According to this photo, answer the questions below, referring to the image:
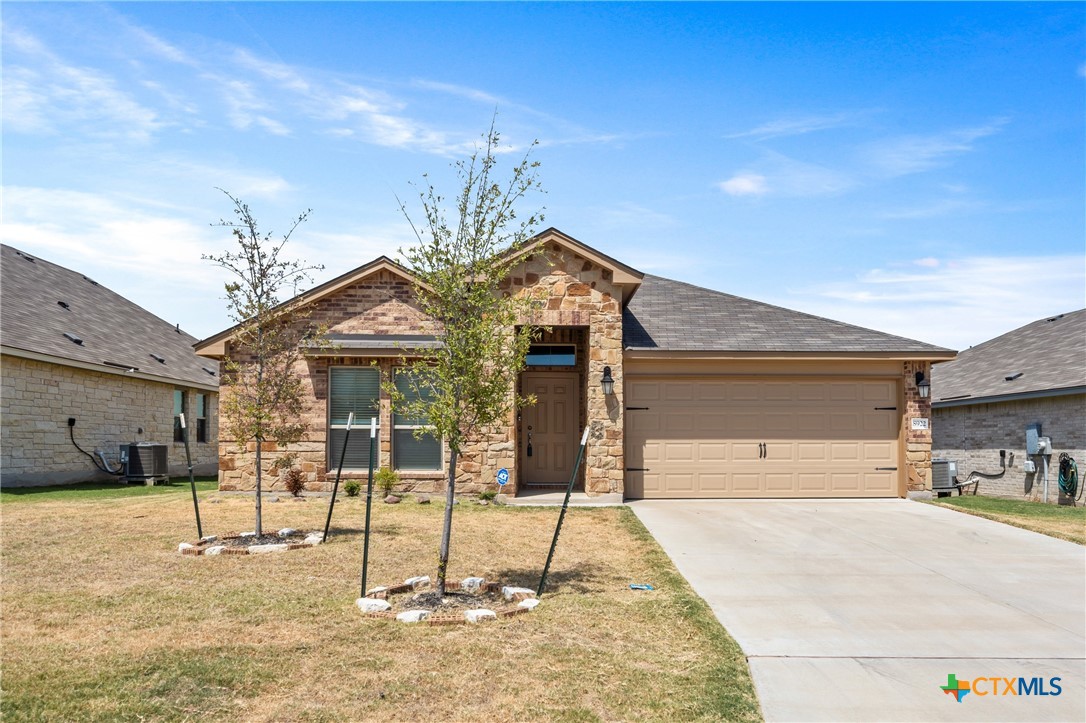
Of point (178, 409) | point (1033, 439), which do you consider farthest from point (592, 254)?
point (178, 409)

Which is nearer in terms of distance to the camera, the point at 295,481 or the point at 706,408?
the point at 295,481

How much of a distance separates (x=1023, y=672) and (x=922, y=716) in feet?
4.51

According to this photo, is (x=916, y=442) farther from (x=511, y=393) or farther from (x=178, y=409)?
(x=178, y=409)

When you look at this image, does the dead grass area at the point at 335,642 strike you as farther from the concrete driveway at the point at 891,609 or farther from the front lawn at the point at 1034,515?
the front lawn at the point at 1034,515

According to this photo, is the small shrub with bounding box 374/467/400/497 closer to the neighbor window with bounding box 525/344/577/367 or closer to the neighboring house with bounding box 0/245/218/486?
the neighbor window with bounding box 525/344/577/367

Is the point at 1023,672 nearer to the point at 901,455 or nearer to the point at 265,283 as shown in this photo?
the point at 265,283

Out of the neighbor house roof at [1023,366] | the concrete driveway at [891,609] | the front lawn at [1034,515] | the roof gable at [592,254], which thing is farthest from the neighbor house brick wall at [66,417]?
the neighbor house roof at [1023,366]

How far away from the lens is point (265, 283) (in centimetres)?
1012

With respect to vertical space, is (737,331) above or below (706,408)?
above

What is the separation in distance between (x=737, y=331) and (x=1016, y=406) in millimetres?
8491

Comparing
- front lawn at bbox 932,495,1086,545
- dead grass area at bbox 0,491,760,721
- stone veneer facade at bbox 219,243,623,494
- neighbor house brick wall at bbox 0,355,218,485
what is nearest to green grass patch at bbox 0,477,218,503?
neighbor house brick wall at bbox 0,355,218,485

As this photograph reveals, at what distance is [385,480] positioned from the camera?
561 inches

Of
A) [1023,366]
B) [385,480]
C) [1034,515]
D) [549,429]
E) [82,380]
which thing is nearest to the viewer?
[1034,515]

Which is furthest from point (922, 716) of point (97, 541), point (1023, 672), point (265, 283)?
point (97, 541)
